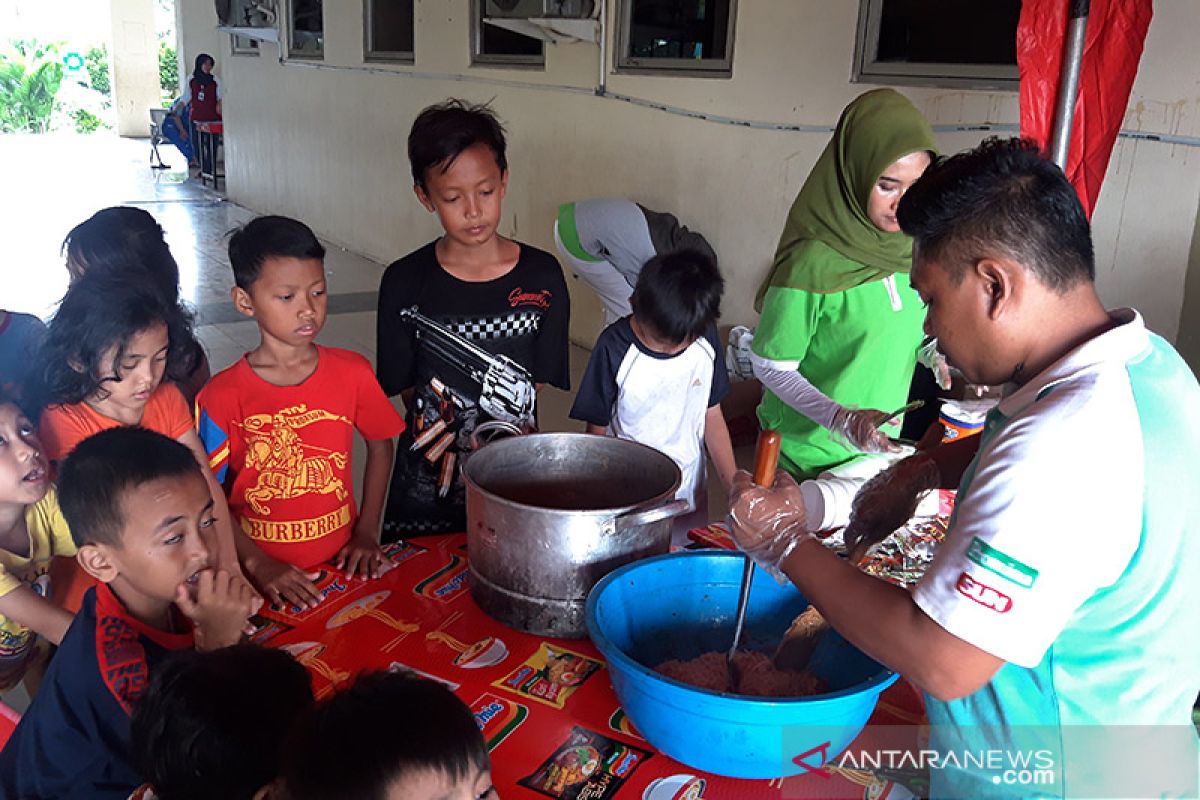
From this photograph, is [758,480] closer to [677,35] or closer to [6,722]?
[6,722]

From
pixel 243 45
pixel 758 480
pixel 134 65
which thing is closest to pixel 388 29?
pixel 243 45

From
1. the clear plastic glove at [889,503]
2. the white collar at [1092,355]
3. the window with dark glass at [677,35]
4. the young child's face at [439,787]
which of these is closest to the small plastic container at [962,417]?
the clear plastic glove at [889,503]

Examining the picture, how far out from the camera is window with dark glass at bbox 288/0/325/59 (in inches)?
301

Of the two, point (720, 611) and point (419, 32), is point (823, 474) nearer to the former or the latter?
point (720, 611)

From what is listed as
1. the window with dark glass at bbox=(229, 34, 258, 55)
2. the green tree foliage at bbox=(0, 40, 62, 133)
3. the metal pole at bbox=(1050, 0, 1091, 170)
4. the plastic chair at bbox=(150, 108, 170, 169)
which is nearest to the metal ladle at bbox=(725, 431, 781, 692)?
the metal pole at bbox=(1050, 0, 1091, 170)

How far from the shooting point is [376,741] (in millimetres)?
804

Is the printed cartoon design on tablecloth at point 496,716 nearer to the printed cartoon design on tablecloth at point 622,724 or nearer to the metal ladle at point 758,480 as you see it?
the printed cartoon design on tablecloth at point 622,724

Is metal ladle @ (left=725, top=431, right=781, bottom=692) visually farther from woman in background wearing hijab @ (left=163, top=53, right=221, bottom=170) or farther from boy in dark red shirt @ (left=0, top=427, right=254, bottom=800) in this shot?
woman in background wearing hijab @ (left=163, top=53, right=221, bottom=170)

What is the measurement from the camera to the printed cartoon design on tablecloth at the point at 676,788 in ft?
3.20

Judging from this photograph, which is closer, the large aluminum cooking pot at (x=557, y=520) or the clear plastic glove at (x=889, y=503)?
the large aluminum cooking pot at (x=557, y=520)

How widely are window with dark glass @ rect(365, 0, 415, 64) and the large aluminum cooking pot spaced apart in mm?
6033

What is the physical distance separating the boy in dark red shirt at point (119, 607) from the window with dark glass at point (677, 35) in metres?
3.40

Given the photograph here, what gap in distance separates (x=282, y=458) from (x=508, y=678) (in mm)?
727

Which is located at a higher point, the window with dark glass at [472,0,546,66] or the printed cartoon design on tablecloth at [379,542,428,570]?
the window with dark glass at [472,0,546,66]
